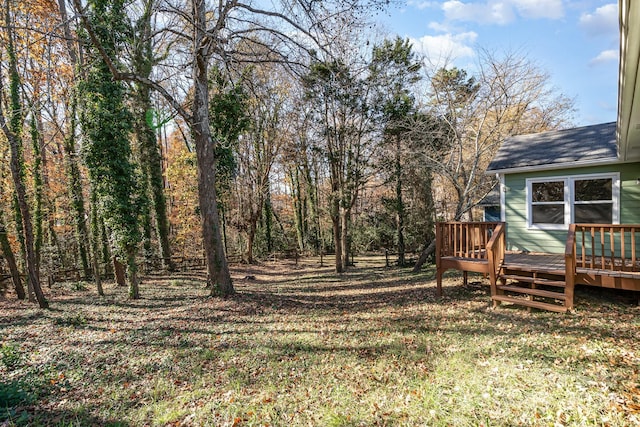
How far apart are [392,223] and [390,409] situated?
14158 mm

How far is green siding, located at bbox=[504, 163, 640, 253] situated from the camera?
22.8 ft

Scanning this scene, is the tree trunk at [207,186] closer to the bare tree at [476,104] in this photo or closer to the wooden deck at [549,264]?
the wooden deck at [549,264]

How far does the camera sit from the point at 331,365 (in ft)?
14.9

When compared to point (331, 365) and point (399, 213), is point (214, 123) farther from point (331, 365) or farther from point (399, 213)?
point (331, 365)

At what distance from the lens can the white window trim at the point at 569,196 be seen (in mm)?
7082

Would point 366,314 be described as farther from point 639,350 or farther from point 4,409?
point 4,409

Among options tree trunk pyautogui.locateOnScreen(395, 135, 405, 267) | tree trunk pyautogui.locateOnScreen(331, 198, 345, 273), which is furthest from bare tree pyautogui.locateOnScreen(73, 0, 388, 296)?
tree trunk pyautogui.locateOnScreen(395, 135, 405, 267)

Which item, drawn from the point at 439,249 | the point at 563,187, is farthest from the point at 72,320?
the point at 563,187

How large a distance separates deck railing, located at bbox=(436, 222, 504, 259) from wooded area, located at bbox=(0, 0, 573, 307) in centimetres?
394

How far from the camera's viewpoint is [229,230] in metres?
23.0

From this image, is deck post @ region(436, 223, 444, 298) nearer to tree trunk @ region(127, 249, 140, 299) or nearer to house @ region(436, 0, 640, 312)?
house @ region(436, 0, 640, 312)

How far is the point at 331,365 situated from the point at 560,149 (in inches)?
340

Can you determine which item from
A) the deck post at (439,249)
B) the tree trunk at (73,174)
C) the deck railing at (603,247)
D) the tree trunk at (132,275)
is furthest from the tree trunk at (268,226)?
the deck railing at (603,247)

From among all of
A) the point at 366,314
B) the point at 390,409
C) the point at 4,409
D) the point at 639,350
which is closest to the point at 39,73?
the point at 4,409
